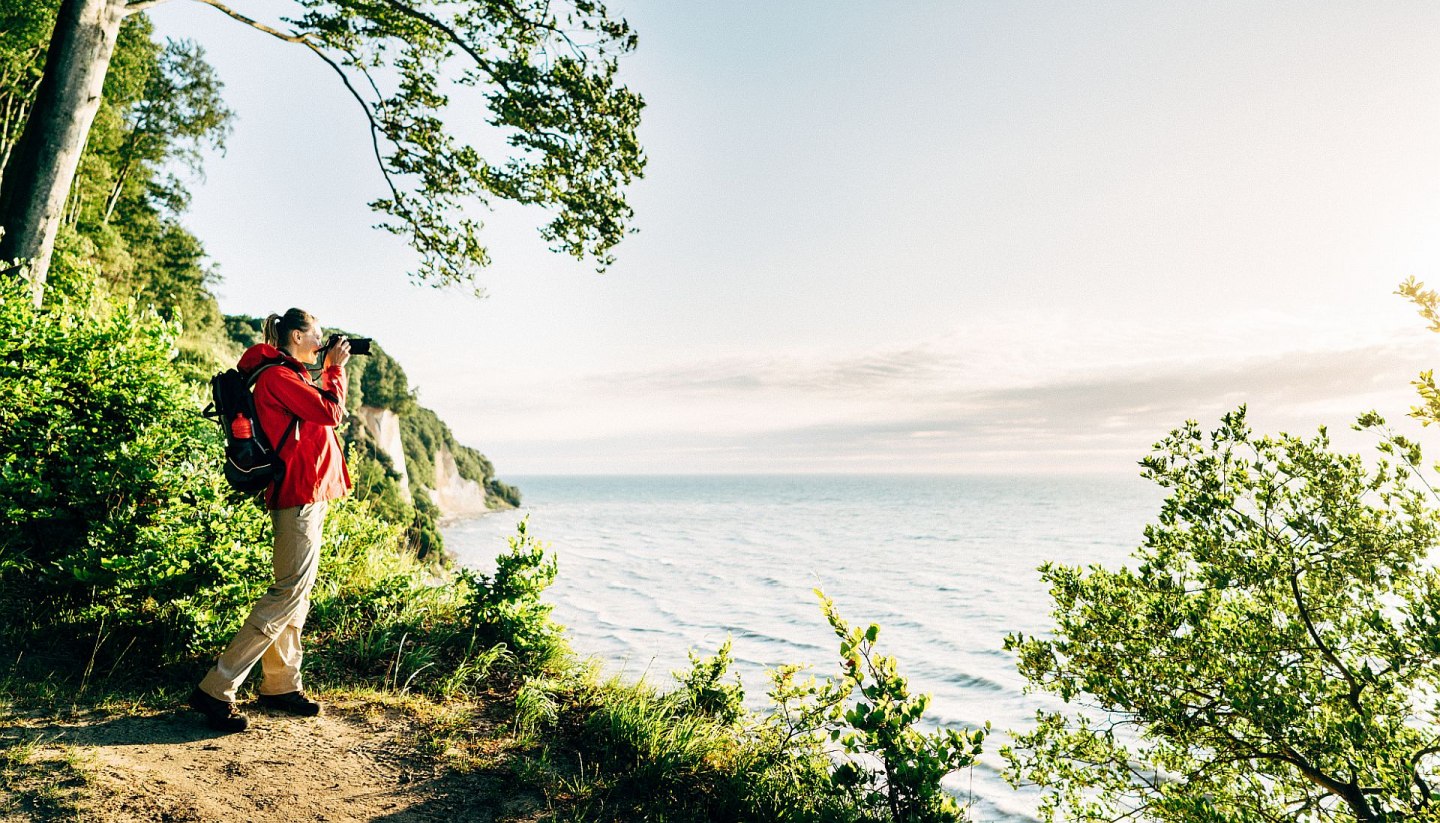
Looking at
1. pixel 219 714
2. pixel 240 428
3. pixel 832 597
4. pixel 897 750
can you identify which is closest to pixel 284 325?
pixel 240 428

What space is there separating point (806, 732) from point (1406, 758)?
3.16 meters

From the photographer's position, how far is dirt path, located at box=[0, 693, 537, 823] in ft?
10.6

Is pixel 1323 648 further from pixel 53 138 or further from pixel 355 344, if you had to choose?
pixel 53 138

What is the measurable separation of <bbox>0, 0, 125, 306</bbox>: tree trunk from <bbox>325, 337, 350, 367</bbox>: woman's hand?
12.3 feet

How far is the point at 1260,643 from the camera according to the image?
4.37 metres

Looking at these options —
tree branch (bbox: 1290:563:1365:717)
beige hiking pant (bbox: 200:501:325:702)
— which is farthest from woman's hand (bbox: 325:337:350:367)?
tree branch (bbox: 1290:563:1365:717)

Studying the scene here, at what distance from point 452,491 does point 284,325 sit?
77.4 meters

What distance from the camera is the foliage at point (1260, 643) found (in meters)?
3.93

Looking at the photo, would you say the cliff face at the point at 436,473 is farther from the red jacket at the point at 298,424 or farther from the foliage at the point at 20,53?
the red jacket at the point at 298,424

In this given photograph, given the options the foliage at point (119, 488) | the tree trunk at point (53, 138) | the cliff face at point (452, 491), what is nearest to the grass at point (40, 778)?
the foliage at point (119, 488)

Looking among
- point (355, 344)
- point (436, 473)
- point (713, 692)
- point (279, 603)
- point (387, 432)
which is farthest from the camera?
point (436, 473)

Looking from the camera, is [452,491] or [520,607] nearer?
[520,607]

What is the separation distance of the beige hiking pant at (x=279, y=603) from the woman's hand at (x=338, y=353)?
0.85 metres

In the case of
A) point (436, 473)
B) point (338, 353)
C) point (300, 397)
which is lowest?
point (436, 473)
